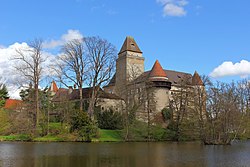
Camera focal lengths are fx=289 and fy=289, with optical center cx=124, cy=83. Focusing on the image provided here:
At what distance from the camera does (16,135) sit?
31.7 meters

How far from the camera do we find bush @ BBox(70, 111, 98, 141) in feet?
102

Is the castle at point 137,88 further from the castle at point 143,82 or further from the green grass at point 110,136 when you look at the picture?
the green grass at point 110,136

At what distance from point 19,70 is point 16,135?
24.0 ft

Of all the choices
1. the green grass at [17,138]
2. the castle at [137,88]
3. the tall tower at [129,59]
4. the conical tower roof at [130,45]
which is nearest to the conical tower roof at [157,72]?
the castle at [137,88]

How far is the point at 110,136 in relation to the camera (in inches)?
1351

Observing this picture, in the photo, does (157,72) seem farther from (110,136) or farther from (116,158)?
(116,158)

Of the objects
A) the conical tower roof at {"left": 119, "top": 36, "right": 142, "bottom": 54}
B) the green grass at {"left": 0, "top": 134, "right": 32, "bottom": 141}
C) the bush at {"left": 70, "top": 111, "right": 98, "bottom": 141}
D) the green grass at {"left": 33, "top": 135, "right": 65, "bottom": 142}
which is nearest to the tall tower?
the conical tower roof at {"left": 119, "top": 36, "right": 142, "bottom": 54}

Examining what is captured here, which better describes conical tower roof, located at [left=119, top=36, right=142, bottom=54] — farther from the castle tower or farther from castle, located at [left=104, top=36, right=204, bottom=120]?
the castle tower

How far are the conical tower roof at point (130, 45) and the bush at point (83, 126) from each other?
2649 centimetres

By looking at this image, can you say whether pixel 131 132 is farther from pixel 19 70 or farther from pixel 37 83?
pixel 19 70

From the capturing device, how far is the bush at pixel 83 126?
30.9 m

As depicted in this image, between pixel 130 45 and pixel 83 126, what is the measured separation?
28.5 metres

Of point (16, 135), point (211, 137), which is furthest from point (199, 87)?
point (16, 135)

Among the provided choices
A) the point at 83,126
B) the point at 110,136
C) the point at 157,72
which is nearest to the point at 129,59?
the point at 157,72
